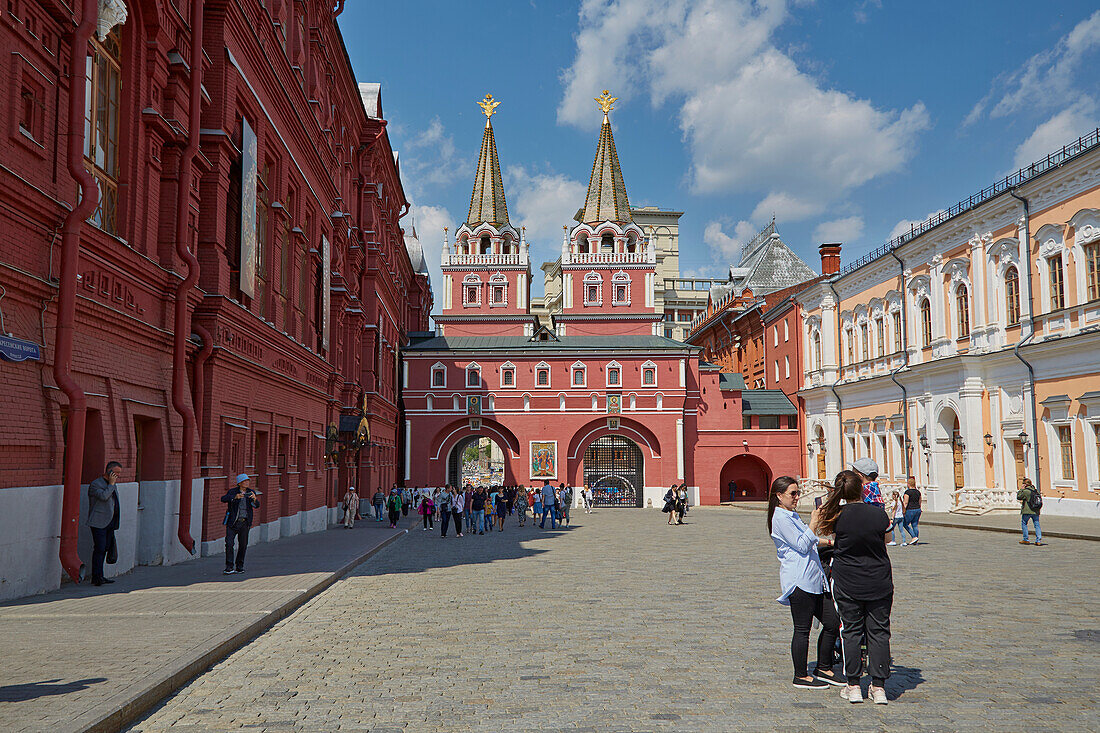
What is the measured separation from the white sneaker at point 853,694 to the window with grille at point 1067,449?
25.6 meters

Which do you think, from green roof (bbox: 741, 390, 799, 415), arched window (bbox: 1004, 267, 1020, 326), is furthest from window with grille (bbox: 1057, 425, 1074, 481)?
green roof (bbox: 741, 390, 799, 415)

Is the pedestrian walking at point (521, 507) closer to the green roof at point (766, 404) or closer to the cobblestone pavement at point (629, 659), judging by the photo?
the green roof at point (766, 404)

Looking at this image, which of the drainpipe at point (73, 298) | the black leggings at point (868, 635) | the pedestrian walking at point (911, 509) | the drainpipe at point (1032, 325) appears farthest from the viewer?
the drainpipe at point (1032, 325)

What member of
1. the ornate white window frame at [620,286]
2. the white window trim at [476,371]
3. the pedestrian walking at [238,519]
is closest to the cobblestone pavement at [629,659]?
the pedestrian walking at [238,519]

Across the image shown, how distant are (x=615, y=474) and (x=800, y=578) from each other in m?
45.6

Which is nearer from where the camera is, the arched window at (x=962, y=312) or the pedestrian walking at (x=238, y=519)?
the pedestrian walking at (x=238, y=519)

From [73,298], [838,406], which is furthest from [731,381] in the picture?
[73,298]

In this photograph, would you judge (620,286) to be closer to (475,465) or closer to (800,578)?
(800,578)

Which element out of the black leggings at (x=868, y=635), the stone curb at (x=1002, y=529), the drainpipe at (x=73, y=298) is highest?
the drainpipe at (x=73, y=298)

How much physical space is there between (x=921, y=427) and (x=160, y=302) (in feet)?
102

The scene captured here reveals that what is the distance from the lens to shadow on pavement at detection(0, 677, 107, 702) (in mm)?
5727

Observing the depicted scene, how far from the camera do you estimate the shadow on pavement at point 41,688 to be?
5.73 m

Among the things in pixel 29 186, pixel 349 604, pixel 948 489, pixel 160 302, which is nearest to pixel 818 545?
pixel 349 604

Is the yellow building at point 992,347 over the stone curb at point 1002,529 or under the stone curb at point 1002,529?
over
